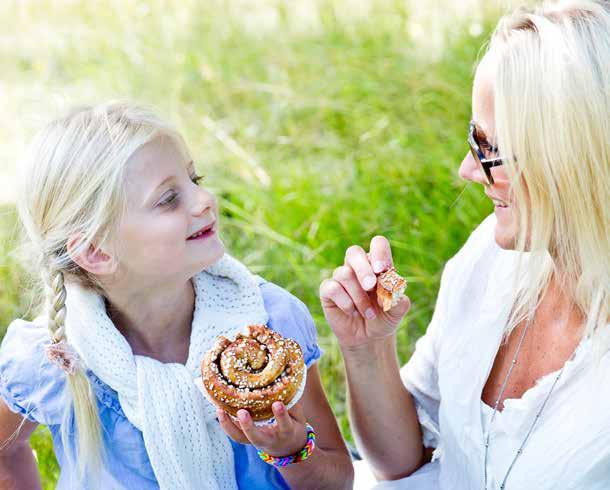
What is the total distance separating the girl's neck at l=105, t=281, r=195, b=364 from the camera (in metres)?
2.24

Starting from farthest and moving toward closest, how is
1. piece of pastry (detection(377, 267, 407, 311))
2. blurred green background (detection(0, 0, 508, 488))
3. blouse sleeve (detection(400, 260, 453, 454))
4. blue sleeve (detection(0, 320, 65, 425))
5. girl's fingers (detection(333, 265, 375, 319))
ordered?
blurred green background (detection(0, 0, 508, 488)), blouse sleeve (detection(400, 260, 453, 454)), blue sleeve (detection(0, 320, 65, 425)), girl's fingers (detection(333, 265, 375, 319)), piece of pastry (detection(377, 267, 407, 311))

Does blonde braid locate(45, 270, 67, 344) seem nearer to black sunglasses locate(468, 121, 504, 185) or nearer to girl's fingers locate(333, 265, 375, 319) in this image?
girl's fingers locate(333, 265, 375, 319)

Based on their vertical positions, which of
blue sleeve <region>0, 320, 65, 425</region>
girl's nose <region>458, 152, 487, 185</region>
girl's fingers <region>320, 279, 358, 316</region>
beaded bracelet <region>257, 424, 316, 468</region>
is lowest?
beaded bracelet <region>257, 424, 316, 468</region>

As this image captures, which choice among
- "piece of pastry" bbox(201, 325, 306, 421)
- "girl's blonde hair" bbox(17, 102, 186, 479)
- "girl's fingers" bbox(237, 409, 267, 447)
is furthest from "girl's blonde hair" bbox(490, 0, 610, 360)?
"girl's blonde hair" bbox(17, 102, 186, 479)

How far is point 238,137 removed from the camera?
4598 mm

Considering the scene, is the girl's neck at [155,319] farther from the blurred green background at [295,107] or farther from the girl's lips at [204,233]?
the blurred green background at [295,107]

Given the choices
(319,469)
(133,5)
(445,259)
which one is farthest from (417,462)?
(133,5)

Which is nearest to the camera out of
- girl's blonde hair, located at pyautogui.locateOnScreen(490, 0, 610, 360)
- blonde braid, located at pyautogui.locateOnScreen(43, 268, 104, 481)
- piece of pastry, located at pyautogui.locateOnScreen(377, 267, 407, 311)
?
girl's blonde hair, located at pyautogui.locateOnScreen(490, 0, 610, 360)

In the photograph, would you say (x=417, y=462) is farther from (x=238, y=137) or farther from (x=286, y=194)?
(x=238, y=137)

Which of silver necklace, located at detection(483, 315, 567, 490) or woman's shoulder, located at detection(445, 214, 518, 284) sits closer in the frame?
silver necklace, located at detection(483, 315, 567, 490)

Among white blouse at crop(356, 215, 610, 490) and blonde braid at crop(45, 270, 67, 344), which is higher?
blonde braid at crop(45, 270, 67, 344)

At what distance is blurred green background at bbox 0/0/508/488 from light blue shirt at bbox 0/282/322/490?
2.48 feet

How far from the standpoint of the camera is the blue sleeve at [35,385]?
2258 millimetres

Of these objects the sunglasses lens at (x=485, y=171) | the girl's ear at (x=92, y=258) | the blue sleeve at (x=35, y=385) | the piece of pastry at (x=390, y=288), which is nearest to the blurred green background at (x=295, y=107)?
the blue sleeve at (x=35, y=385)
